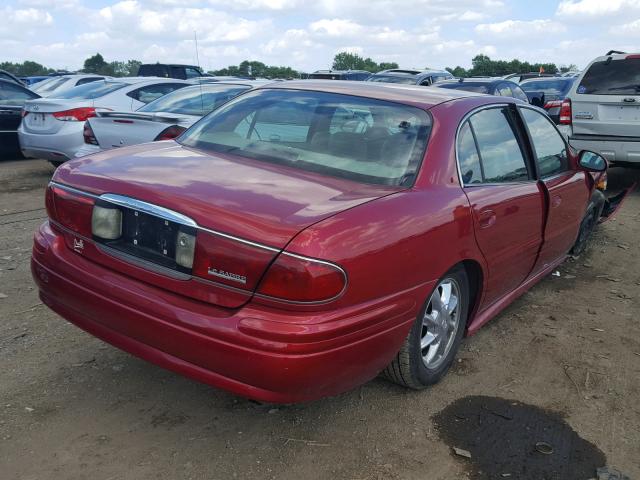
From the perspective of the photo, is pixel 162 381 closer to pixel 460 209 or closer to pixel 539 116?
pixel 460 209

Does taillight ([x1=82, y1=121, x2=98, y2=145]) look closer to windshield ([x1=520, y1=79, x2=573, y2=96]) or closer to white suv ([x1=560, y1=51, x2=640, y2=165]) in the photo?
white suv ([x1=560, y1=51, x2=640, y2=165])

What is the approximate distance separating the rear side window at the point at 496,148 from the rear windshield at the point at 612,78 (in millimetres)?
5274

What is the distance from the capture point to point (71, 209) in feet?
9.59

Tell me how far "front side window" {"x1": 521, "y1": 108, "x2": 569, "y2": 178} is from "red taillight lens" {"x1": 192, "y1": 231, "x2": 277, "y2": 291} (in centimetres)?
242

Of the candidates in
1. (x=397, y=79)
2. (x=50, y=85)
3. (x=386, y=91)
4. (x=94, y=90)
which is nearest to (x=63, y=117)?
(x=94, y=90)

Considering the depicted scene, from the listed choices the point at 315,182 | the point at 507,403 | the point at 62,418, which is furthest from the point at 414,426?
the point at 62,418

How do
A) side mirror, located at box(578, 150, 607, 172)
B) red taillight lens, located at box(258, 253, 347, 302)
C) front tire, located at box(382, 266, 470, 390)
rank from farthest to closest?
side mirror, located at box(578, 150, 607, 172)
front tire, located at box(382, 266, 470, 390)
red taillight lens, located at box(258, 253, 347, 302)

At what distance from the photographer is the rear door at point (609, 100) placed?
8258 millimetres

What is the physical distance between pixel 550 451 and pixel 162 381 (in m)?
1.92

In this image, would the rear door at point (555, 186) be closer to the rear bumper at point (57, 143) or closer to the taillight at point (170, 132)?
the taillight at point (170, 132)

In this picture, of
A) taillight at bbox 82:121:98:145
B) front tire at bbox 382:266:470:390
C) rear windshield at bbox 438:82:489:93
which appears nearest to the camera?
front tire at bbox 382:266:470:390

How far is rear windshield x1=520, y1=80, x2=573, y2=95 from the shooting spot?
44.8 ft

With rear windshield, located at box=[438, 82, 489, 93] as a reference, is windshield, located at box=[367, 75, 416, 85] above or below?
above

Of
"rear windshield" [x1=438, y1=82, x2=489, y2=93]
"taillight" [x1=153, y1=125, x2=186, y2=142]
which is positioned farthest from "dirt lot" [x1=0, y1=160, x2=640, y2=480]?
"rear windshield" [x1=438, y1=82, x2=489, y2=93]
